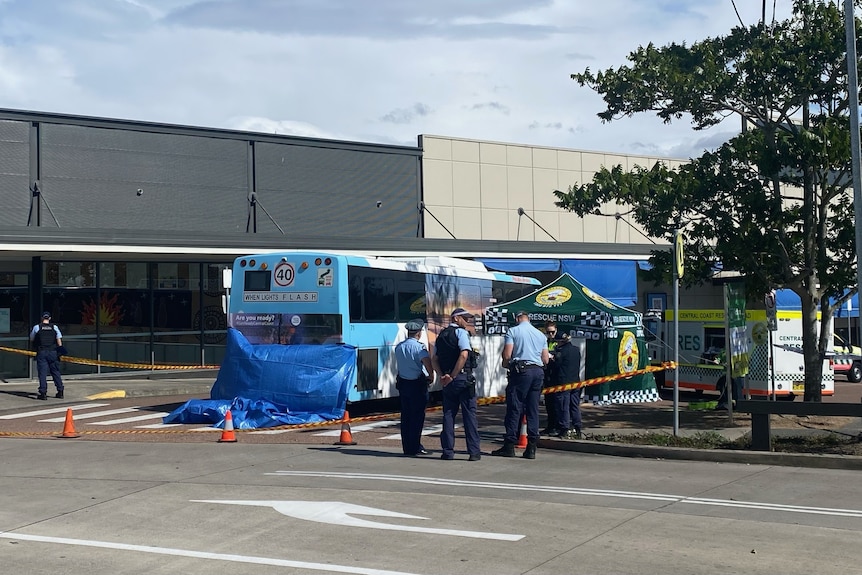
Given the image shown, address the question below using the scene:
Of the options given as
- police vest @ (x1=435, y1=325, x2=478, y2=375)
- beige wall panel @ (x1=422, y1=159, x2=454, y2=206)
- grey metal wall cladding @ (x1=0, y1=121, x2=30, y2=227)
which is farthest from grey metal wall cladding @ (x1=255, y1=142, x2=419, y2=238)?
police vest @ (x1=435, y1=325, x2=478, y2=375)

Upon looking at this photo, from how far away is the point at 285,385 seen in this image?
17891 mm

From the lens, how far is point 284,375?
1792 centimetres

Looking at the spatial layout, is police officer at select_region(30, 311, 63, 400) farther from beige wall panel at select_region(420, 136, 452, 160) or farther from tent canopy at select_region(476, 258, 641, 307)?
→ beige wall panel at select_region(420, 136, 452, 160)

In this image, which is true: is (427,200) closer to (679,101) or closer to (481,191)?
(481,191)

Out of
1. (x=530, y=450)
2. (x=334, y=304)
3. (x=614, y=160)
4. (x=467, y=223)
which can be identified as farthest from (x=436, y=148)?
(x=530, y=450)

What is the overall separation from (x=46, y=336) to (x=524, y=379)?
13.4 meters

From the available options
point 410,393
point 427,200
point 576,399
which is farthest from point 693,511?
point 427,200

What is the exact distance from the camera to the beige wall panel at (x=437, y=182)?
35.8 m

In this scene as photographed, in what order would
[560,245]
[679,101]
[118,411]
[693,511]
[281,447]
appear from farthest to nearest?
[560,245]
[118,411]
[679,101]
[281,447]
[693,511]

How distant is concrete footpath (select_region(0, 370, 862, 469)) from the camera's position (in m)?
12.9

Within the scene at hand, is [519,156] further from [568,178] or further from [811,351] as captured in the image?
[811,351]

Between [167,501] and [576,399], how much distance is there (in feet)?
24.9

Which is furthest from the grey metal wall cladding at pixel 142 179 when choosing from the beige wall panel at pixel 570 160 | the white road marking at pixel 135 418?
the beige wall panel at pixel 570 160

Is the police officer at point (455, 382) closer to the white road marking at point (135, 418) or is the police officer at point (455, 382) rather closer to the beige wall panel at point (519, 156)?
the white road marking at point (135, 418)
